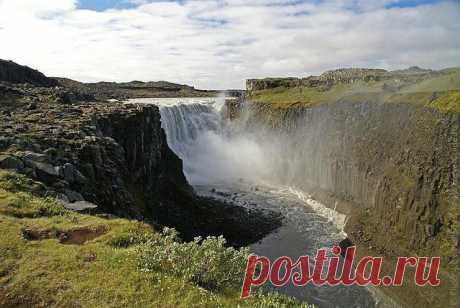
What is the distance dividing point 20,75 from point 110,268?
305ft

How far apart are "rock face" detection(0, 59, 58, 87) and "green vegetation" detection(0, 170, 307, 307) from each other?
78.1 metres

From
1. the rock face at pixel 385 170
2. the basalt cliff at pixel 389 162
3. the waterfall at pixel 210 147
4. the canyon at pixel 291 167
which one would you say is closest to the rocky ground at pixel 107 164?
the canyon at pixel 291 167

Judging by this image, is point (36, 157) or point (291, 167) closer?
point (36, 157)

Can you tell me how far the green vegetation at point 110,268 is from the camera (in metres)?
11.7

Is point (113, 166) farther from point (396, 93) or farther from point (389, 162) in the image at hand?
point (396, 93)

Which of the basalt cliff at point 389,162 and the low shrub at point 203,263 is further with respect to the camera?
the basalt cliff at point 389,162

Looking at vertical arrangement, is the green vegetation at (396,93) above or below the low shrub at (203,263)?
above

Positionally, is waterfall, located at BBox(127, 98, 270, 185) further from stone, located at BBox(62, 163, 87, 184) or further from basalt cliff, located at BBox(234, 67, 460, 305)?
stone, located at BBox(62, 163, 87, 184)

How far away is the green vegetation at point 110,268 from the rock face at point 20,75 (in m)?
78.1

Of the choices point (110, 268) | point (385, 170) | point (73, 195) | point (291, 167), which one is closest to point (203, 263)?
point (110, 268)

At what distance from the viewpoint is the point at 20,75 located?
91562 mm

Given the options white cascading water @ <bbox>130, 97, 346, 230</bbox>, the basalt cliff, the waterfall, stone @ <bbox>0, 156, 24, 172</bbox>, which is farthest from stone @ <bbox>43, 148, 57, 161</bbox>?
the waterfall

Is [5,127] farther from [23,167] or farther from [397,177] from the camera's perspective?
[397,177]

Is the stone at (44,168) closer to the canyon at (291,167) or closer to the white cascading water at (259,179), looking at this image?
the canyon at (291,167)
